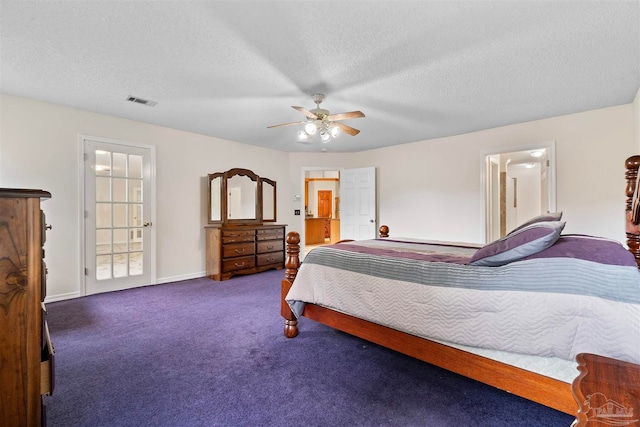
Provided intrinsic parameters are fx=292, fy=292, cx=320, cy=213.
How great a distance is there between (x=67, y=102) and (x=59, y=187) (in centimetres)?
99

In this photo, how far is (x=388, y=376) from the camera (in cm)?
188

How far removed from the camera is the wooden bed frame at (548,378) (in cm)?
74

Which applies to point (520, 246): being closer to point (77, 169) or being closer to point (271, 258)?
point (271, 258)

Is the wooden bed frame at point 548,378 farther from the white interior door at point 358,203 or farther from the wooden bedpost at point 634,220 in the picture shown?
the white interior door at point 358,203

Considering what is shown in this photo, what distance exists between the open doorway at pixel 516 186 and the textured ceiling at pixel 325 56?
0.83m

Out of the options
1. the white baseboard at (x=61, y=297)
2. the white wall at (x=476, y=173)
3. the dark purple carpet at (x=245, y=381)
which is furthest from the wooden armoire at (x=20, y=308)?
the white wall at (x=476, y=173)

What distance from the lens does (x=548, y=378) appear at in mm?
1331

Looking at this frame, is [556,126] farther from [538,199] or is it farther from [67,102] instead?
[67,102]

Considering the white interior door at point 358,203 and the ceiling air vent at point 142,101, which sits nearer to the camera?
the ceiling air vent at point 142,101

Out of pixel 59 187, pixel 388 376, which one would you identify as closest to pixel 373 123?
pixel 388 376

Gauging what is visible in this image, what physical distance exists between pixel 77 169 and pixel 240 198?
7.30 feet

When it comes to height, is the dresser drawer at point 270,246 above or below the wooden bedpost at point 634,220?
below

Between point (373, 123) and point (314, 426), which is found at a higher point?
point (373, 123)

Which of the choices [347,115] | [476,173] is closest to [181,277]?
[347,115]
